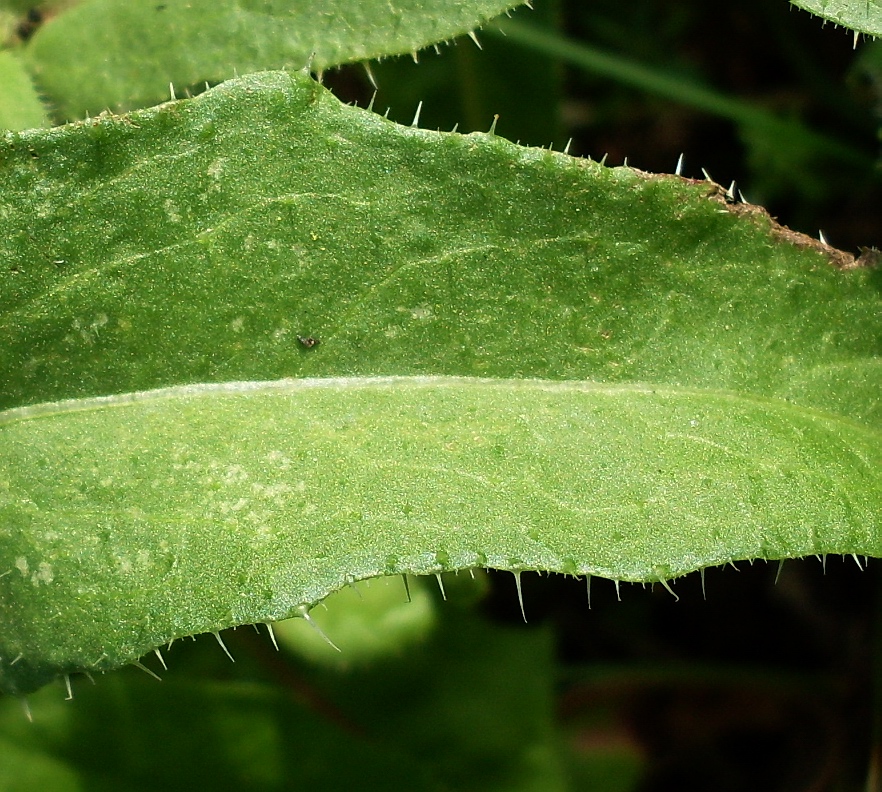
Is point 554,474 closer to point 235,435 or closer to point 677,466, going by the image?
point 677,466

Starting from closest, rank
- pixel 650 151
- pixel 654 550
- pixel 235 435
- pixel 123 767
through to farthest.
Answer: pixel 654 550 → pixel 235 435 → pixel 123 767 → pixel 650 151

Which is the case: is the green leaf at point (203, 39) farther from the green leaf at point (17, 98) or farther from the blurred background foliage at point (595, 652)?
the blurred background foliage at point (595, 652)

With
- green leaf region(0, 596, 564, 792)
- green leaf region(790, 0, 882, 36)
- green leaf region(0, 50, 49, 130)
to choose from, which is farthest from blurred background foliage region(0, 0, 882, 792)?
green leaf region(0, 50, 49, 130)

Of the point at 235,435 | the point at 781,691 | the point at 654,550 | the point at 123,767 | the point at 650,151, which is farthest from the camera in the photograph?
the point at 650,151

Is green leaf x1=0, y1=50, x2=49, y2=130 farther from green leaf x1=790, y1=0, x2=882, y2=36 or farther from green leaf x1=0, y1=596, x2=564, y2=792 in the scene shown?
green leaf x1=790, y1=0, x2=882, y2=36

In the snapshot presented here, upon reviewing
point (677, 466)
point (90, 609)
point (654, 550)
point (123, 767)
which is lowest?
point (123, 767)

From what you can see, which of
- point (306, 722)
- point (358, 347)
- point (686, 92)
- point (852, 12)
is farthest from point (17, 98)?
point (686, 92)

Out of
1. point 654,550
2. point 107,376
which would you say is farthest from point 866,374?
point 107,376

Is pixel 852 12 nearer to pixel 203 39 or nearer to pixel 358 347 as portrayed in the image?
pixel 358 347
